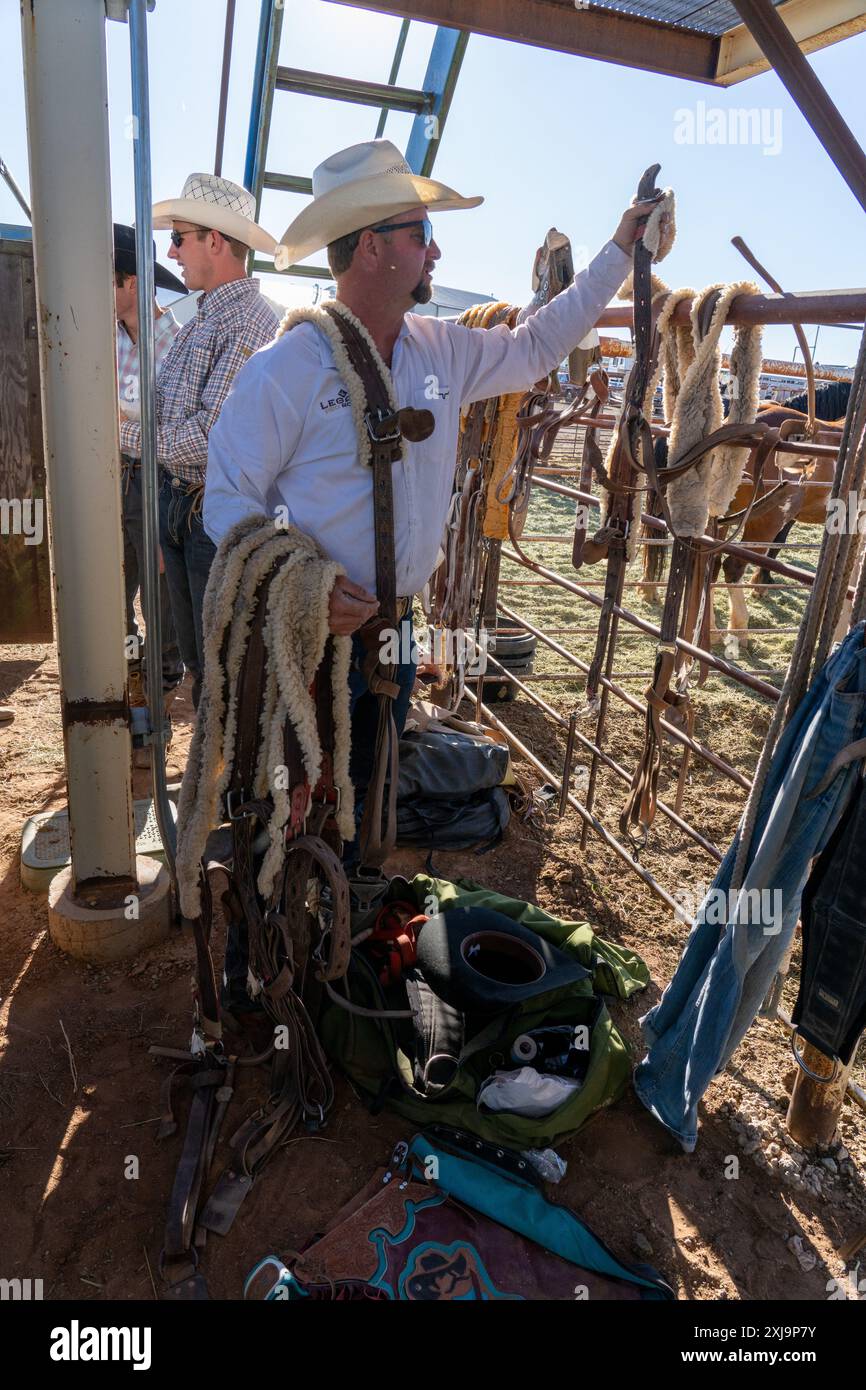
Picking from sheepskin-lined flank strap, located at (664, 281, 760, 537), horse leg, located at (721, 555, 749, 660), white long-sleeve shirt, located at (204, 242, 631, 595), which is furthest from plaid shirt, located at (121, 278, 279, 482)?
horse leg, located at (721, 555, 749, 660)

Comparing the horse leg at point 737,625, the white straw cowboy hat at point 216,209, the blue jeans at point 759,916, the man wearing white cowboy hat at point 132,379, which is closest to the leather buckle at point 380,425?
the blue jeans at point 759,916

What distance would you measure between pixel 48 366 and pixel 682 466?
1.65m

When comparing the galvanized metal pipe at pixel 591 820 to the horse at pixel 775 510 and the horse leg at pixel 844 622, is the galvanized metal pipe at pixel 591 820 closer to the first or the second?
the horse leg at pixel 844 622

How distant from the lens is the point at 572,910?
3098mm

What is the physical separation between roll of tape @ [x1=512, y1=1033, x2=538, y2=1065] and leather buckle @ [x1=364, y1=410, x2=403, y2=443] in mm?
1534

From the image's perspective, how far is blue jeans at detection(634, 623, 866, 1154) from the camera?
1.69m

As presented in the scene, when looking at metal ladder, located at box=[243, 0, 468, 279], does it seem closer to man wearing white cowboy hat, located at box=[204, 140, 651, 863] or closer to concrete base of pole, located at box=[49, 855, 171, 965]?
man wearing white cowboy hat, located at box=[204, 140, 651, 863]

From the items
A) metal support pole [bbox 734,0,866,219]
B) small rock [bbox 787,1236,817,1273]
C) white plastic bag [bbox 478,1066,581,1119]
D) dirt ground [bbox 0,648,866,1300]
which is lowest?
small rock [bbox 787,1236,817,1273]

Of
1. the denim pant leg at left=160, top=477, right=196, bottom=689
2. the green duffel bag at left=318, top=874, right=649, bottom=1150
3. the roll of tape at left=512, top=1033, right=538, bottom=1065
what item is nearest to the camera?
the green duffel bag at left=318, top=874, right=649, bottom=1150

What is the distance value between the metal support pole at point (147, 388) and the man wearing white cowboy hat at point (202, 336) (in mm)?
309

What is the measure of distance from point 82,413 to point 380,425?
86 cm

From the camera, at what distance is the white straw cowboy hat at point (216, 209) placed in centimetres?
283

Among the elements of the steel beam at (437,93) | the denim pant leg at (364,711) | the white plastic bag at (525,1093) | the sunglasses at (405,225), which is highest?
the steel beam at (437,93)
